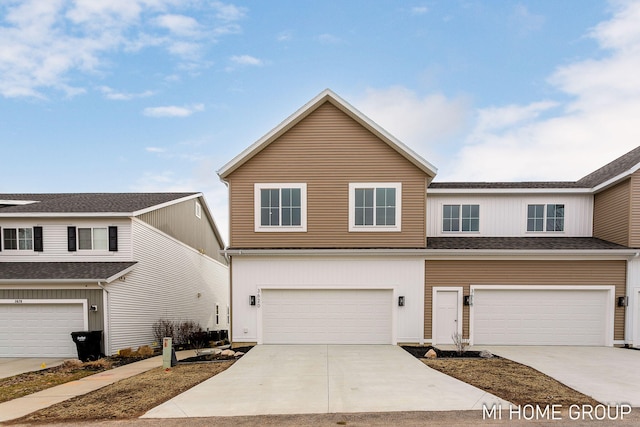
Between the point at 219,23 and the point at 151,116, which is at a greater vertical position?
the point at 219,23

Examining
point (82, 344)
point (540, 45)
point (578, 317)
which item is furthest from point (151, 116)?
point (578, 317)

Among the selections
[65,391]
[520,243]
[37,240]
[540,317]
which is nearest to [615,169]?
[520,243]

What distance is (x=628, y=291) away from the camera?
12.3 m

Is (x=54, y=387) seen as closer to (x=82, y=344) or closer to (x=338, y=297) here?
(x=82, y=344)

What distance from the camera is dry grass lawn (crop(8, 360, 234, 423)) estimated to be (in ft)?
20.6

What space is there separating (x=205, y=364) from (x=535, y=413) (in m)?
8.14

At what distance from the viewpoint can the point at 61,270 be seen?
12.4 m

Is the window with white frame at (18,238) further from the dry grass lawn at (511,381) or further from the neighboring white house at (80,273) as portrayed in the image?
the dry grass lawn at (511,381)

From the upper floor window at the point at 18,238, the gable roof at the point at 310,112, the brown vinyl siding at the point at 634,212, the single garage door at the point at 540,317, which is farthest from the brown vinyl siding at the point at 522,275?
the upper floor window at the point at 18,238

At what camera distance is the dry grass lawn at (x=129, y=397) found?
20.6 feet

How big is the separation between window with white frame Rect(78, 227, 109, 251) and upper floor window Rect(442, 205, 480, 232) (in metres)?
13.3

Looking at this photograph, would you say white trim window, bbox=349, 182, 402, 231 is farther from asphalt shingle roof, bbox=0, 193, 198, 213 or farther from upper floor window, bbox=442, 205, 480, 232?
asphalt shingle roof, bbox=0, 193, 198, 213

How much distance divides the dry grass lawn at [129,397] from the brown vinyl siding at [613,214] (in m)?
14.3

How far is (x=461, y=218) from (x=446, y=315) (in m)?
4.07
